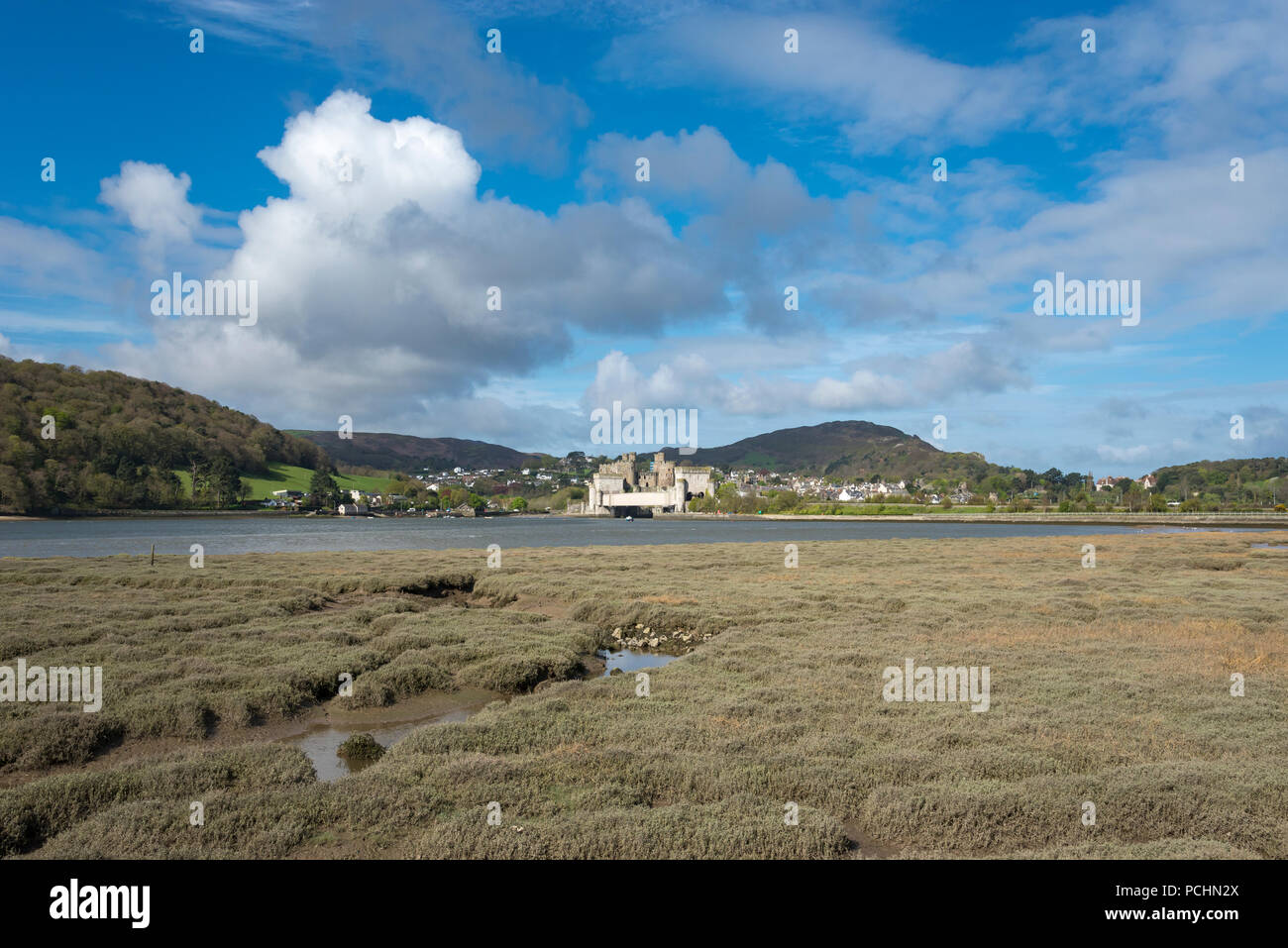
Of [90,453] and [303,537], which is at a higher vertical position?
[90,453]

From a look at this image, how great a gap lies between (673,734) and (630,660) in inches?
373

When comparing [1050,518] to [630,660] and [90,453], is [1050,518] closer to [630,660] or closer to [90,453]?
[630,660]

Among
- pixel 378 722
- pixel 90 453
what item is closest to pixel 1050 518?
pixel 378 722

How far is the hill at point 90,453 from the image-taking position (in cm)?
14475

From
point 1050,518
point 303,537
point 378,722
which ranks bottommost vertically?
point 1050,518

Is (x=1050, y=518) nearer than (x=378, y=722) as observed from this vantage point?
No

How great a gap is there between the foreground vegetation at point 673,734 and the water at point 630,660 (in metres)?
0.69

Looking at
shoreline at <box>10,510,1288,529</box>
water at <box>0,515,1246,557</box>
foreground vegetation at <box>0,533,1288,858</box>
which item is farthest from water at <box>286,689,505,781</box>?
shoreline at <box>10,510,1288,529</box>

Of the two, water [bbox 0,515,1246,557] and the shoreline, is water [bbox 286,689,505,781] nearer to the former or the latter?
water [bbox 0,515,1246,557]

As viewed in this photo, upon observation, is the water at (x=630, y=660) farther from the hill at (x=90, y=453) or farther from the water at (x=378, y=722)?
the hill at (x=90, y=453)

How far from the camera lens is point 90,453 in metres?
163
